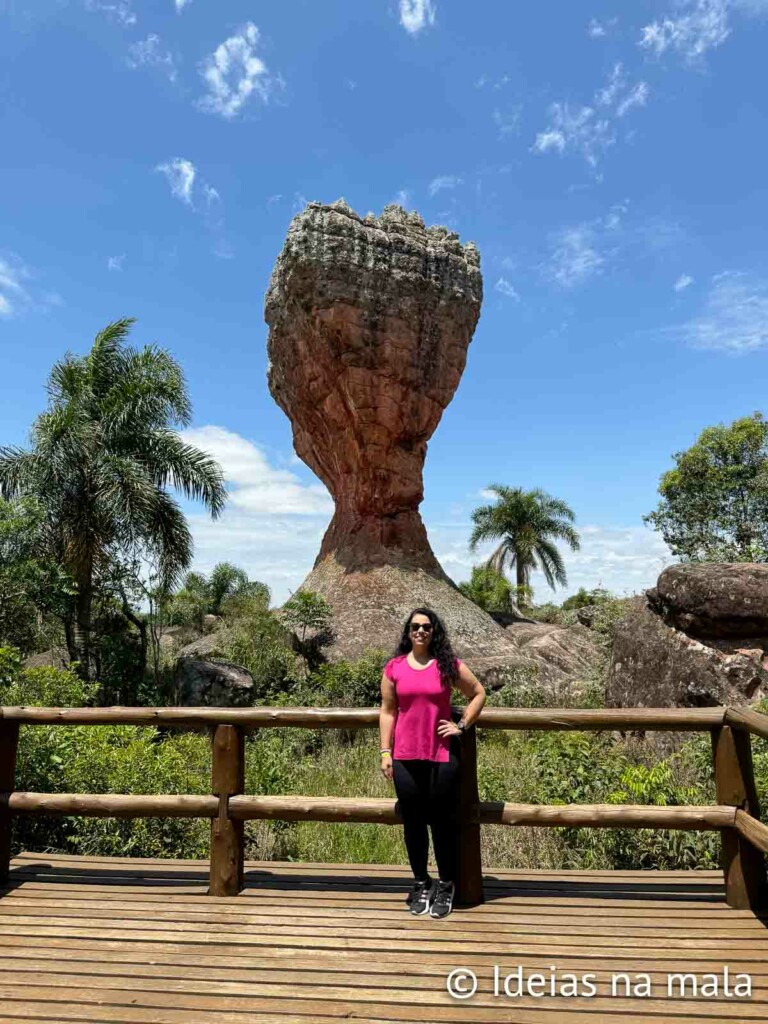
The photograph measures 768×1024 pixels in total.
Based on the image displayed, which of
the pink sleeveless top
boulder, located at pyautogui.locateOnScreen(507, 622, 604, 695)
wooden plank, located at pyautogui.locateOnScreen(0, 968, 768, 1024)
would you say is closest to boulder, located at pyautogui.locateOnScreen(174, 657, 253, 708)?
A: boulder, located at pyautogui.locateOnScreen(507, 622, 604, 695)

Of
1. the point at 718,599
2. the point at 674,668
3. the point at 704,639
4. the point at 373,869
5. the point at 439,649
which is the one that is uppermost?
the point at 718,599

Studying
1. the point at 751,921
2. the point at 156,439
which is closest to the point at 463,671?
the point at 751,921

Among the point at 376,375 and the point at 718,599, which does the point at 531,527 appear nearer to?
the point at 376,375

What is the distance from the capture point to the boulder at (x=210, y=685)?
14469 mm

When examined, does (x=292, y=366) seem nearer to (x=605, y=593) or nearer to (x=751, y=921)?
(x=605, y=593)

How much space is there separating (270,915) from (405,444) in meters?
22.7

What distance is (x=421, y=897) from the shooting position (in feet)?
12.2

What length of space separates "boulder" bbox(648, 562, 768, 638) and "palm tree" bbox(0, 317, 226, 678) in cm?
1107

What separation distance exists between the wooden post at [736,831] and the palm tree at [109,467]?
13.3 meters

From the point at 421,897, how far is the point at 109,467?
13.4 m

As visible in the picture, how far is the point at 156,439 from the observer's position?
52.7 feet

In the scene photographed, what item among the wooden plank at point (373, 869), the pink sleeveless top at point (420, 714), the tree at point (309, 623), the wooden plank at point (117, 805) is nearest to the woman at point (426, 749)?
the pink sleeveless top at point (420, 714)

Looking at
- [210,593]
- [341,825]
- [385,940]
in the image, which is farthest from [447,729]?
[210,593]

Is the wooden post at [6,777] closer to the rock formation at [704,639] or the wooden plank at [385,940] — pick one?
the wooden plank at [385,940]
